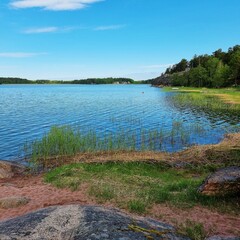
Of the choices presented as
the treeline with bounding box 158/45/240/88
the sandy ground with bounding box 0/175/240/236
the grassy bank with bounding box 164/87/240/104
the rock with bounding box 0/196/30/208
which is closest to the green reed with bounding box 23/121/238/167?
the sandy ground with bounding box 0/175/240/236

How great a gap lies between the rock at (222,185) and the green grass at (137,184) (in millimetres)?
336

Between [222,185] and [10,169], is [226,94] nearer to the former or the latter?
[10,169]

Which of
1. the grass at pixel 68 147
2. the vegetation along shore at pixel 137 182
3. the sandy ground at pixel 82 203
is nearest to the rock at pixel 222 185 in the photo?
the vegetation along shore at pixel 137 182

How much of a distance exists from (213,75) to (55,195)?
372 ft

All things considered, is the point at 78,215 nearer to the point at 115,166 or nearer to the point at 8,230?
the point at 8,230

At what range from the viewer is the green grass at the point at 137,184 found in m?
12.4

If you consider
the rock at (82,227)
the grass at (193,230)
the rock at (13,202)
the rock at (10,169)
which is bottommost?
the rock at (10,169)

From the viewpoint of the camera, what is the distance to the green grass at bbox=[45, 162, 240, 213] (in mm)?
12438

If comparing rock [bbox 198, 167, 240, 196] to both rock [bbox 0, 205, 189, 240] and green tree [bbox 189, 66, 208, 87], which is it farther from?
green tree [bbox 189, 66, 208, 87]

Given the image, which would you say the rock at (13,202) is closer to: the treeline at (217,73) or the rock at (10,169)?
the rock at (10,169)

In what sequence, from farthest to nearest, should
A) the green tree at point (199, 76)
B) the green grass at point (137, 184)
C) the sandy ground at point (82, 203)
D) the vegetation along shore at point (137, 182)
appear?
1. the green tree at point (199, 76)
2. the green grass at point (137, 184)
3. the vegetation along shore at point (137, 182)
4. the sandy ground at point (82, 203)

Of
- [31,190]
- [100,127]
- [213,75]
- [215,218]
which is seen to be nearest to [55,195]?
[31,190]

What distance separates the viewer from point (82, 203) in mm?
12578

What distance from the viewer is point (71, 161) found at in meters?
22.1
